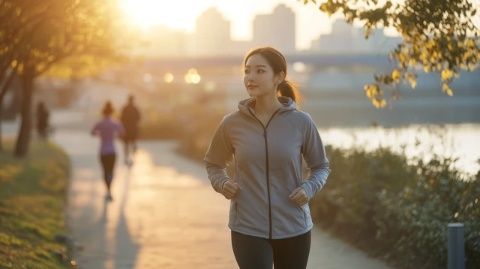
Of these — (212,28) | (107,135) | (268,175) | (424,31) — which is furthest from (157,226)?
(212,28)

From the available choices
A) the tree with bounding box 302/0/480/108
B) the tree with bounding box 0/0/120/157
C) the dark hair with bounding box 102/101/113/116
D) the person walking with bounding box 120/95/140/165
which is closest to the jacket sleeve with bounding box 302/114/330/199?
the tree with bounding box 302/0/480/108

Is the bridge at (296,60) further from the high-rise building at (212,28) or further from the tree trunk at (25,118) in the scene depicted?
the tree trunk at (25,118)

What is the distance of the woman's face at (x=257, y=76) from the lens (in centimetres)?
487

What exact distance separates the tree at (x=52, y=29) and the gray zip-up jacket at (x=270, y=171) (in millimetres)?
6136

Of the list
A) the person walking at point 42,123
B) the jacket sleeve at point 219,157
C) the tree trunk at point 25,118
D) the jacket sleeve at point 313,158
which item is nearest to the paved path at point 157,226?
the tree trunk at point 25,118

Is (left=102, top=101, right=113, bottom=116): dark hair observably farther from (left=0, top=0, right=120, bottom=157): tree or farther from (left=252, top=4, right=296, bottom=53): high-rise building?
(left=252, top=4, right=296, bottom=53): high-rise building

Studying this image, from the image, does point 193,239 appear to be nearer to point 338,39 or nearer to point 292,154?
point 292,154

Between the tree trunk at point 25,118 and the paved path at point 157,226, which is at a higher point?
the tree trunk at point 25,118

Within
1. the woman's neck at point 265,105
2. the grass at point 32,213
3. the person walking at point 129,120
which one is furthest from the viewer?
the person walking at point 129,120

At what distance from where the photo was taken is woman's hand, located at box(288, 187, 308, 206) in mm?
4777

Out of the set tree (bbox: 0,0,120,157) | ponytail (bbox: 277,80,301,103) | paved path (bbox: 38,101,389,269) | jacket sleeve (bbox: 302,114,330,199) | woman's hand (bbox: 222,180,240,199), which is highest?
tree (bbox: 0,0,120,157)

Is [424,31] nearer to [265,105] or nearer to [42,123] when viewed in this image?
[265,105]

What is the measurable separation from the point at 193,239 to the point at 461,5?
4954 millimetres

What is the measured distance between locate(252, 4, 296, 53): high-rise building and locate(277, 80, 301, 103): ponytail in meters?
16.7
